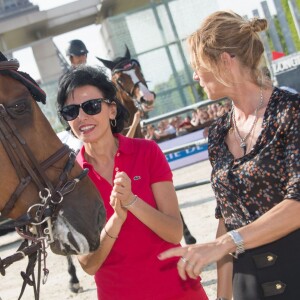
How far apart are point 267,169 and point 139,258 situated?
82 centimetres

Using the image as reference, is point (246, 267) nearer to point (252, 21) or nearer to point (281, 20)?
point (252, 21)

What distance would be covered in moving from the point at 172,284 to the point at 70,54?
4.50 m

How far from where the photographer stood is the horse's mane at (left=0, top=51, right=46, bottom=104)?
279 cm

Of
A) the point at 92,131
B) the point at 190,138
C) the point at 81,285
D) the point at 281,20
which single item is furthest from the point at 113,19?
the point at 92,131

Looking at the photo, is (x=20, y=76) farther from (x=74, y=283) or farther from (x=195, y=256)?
(x=74, y=283)

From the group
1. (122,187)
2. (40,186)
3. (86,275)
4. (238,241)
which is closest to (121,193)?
(122,187)

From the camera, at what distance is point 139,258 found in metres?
2.80

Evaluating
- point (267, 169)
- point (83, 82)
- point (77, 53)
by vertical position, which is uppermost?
point (77, 53)

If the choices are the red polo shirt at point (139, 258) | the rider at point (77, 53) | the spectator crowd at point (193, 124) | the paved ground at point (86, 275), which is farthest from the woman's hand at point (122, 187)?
the spectator crowd at point (193, 124)

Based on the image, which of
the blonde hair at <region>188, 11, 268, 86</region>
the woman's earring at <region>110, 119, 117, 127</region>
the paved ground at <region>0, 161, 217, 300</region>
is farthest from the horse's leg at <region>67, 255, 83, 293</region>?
the blonde hair at <region>188, 11, 268, 86</region>

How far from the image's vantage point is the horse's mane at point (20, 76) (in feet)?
9.17

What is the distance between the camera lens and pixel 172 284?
2.76 metres

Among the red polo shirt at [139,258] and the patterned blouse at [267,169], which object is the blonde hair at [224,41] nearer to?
the patterned blouse at [267,169]

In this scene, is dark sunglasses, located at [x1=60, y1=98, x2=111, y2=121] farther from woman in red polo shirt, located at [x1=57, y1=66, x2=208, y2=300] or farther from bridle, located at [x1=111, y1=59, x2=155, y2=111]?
bridle, located at [x1=111, y1=59, x2=155, y2=111]
